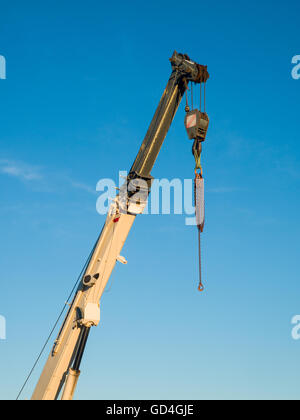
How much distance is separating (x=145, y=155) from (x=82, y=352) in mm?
5990

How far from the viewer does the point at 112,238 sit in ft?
51.5

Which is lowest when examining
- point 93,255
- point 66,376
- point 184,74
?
point 66,376

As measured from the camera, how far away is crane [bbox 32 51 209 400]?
49.6 ft

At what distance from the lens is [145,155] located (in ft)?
51.5

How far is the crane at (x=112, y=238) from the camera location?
1512 centimetres
